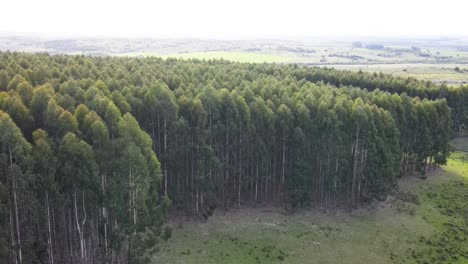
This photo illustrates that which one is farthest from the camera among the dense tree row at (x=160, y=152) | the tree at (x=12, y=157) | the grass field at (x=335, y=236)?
the grass field at (x=335, y=236)

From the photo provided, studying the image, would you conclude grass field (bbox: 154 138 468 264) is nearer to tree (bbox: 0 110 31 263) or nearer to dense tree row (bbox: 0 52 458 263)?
dense tree row (bbox: 0 52 458 263)

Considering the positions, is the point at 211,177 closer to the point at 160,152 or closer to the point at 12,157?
the point at 160,152

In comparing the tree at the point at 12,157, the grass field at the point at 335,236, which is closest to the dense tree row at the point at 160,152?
the tree at the point at 12,157

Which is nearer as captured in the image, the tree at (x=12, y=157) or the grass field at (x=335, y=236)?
the tree at (x=12, y=157)

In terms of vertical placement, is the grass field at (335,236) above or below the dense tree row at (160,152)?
below

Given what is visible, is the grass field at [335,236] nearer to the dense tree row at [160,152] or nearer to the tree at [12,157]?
the dense tree row at [160,152]

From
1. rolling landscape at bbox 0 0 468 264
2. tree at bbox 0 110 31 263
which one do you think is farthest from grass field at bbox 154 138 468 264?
tree at bbox 0 110 31 263

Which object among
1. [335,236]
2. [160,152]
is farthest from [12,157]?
[335,236]
